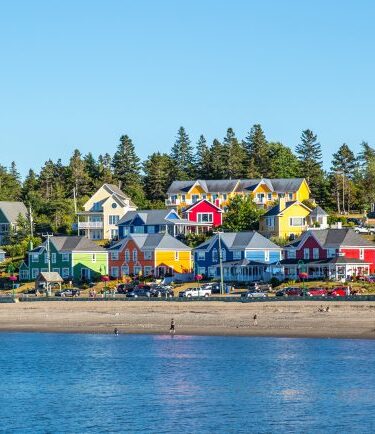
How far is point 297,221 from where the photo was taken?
417 feet

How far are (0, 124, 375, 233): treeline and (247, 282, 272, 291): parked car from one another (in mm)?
44584

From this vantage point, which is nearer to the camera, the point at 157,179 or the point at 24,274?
the point at 24,274

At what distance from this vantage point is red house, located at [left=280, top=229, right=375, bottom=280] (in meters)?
103

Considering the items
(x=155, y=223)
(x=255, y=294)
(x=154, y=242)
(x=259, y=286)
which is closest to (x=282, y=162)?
(x=155, y=223)

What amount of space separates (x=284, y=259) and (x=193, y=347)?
3729 cm

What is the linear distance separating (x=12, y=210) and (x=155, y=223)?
29.6 meters

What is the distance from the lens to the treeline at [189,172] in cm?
14988

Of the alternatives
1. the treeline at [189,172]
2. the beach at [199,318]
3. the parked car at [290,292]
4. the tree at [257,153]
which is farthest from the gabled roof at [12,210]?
the parked car at [290,292]

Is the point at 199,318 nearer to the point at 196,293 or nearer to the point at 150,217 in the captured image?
the point at 196,293

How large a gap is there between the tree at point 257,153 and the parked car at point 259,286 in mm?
56034

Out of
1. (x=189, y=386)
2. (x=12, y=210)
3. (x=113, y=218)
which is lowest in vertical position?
(x=189, y=386)

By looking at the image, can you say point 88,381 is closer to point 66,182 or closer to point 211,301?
point 211,301

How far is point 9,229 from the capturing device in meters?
148

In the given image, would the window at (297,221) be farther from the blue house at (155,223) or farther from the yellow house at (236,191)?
the yellow house at (236,191)
